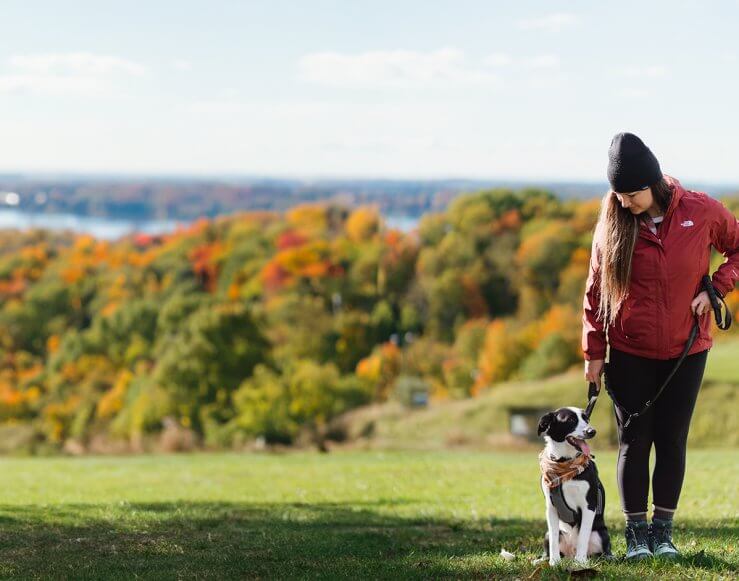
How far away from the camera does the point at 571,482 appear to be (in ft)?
21.7

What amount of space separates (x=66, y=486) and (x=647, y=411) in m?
11.4

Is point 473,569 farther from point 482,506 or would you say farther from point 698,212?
point 482,506

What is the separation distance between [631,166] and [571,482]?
6.58 feet

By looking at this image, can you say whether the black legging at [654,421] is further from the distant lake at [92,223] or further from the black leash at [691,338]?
the distant lake at [92,223]

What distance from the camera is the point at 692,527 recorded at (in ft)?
30.6

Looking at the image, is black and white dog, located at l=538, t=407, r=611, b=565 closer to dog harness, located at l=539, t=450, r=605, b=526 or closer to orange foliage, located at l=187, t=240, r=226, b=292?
dog harness, located at l=539, t=450, r=605, b=526

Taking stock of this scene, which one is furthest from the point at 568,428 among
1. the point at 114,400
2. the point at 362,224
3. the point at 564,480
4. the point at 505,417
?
the point at 362,224

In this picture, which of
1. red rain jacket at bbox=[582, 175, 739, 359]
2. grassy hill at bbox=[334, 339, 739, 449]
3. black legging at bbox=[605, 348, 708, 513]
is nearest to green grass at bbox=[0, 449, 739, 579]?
black legging at bbox=[605, 348, 708, 513]

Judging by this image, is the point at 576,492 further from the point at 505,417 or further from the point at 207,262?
the point at 207,262

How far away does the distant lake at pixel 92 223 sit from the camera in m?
129

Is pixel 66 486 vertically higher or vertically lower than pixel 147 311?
higher

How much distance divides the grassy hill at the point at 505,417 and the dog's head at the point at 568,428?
1014 inches

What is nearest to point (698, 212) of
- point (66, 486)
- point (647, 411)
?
point (647, 411)

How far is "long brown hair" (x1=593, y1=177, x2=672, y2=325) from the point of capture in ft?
22.0
